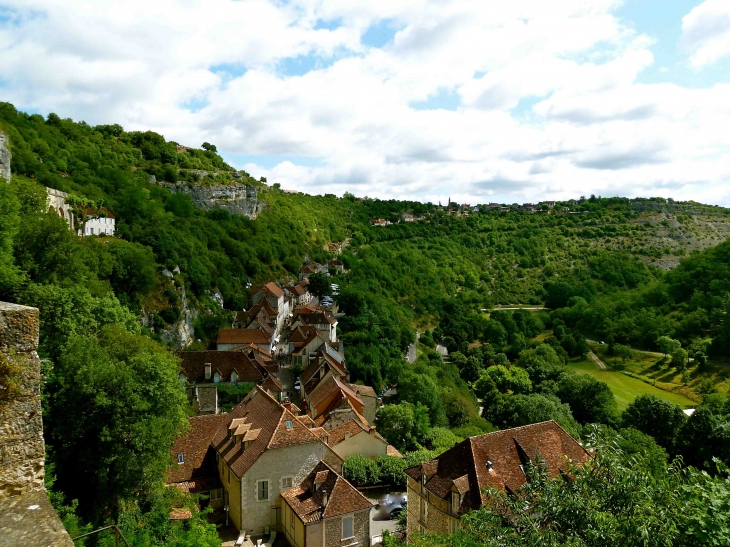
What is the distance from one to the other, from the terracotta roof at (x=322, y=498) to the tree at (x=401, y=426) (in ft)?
47.6

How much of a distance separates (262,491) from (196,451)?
5.40m

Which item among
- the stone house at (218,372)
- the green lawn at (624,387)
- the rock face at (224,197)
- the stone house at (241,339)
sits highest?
the rock face at (224,197)

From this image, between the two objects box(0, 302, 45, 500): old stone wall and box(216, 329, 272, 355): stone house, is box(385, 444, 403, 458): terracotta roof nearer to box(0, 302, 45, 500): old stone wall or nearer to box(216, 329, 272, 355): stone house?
box(216, 329, 272, 355): stone house

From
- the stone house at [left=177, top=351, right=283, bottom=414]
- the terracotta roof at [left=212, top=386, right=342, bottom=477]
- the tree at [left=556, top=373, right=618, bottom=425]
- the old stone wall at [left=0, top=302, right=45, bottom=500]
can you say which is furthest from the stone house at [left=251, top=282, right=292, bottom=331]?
the old stone wall at [left=0, top=302, right=45, bottom=500]

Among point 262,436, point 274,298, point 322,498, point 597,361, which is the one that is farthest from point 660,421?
point 274,298

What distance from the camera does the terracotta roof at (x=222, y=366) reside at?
3984 centimetres

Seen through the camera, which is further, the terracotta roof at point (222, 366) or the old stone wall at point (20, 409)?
the terracotta roof at point (222, 366)

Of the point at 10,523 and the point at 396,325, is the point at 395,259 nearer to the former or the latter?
the point at 396,325

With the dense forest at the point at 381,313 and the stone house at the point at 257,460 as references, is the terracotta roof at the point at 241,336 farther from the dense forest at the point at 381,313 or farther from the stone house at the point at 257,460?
the stone house at the point at 257,460

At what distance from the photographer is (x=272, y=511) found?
2445 cm

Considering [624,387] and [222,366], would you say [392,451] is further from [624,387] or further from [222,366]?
[624,387]

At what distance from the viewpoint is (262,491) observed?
79.3ft

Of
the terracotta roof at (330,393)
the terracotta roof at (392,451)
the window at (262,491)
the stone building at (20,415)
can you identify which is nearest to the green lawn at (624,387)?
the terracotta roof at (392,451)

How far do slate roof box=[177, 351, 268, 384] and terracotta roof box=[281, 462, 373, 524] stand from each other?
17.1m
